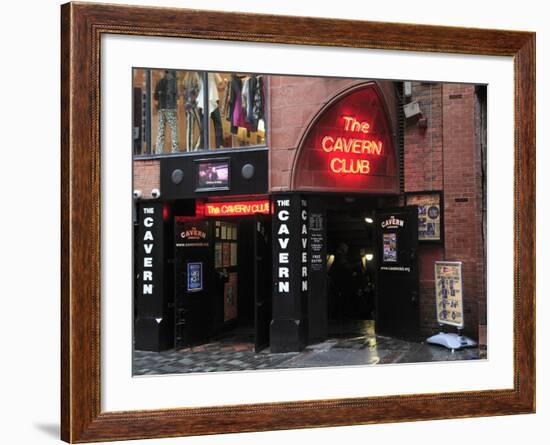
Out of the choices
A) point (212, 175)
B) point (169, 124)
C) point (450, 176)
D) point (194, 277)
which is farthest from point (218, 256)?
point (450, 176)

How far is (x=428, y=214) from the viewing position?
9.73 meters

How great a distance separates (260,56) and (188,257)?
16.9 feet

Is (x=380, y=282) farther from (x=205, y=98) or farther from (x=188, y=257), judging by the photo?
(x=205, y=98)

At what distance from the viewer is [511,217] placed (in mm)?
5508

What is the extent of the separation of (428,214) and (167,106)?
13.5 ft

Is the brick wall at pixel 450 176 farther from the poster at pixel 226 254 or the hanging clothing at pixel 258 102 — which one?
the poster at pixel 226 254

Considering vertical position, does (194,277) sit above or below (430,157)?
below

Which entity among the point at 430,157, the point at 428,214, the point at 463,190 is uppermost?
the point at 430,157

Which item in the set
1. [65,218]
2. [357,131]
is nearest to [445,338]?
[357,131]

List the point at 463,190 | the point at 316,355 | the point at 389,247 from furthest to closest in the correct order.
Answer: the point at 389,247
the point at 463,190
the point at 316,355

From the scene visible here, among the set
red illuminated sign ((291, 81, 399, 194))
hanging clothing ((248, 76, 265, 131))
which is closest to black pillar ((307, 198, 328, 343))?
red illuminated sign ((291, 81, 399, 194))

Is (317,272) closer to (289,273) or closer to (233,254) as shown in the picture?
(289,273)

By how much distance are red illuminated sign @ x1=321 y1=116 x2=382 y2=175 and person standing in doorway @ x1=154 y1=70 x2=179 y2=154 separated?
213cm

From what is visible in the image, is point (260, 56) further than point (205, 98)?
No
